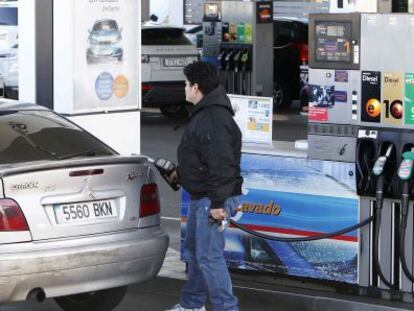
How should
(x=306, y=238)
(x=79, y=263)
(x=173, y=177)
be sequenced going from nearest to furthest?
(x=79, y=263)
(x=173, y=177)
(x=306, y=238)

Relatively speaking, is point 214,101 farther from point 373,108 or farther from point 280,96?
point 280,96

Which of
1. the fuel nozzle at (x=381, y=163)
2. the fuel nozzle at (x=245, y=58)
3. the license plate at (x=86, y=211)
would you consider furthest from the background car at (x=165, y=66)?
the license plate at (x=86, y=211)

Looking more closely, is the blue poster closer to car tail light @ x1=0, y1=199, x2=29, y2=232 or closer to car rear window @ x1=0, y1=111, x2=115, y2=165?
car rear window @ x1=0, y1=111, x2=115, y2=165

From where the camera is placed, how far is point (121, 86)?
35.0ft

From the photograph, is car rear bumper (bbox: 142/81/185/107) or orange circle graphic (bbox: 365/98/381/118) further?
car rear bumper (bbox: 142/81/185/107)

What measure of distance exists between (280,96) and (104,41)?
13.2 meters

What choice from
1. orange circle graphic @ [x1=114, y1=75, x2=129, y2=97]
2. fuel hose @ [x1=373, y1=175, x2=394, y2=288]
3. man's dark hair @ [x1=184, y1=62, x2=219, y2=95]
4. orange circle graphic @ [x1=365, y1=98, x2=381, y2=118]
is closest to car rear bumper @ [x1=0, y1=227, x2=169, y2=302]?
man's dark hair @ [x1=184, y1=62, x2=219, y2=95]

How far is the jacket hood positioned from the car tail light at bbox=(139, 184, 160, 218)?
639 millimetres

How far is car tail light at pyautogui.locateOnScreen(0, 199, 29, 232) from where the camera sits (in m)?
6.72

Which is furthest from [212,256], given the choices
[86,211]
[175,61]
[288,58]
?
[288,58]

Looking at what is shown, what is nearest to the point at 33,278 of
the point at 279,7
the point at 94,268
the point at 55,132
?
the point at 94,268

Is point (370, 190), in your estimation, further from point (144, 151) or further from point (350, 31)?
point (144, 151)

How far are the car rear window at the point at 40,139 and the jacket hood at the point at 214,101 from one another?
2.79ft

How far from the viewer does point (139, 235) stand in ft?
23.9
